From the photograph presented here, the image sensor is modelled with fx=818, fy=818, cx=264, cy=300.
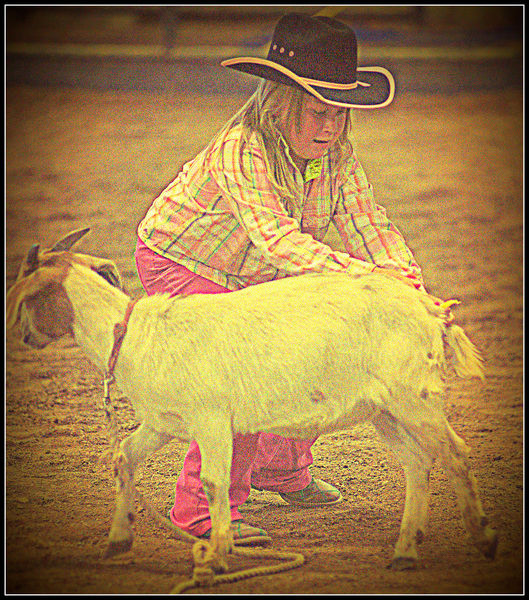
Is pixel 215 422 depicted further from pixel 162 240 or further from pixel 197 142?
pixel 197 142

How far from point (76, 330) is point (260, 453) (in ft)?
3.27

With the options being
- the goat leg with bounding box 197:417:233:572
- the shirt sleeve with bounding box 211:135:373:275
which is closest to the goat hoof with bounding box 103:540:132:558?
the goat leg with bounding box 197:417:233:572

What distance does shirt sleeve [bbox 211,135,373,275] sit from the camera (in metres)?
2.58

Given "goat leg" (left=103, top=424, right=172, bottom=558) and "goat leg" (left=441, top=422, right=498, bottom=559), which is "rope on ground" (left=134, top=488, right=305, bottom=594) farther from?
"goat leg" (left=441, top=422, right=498, bottom=559)

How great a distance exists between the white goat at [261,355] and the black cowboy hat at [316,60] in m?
0.61

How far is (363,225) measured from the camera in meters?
2.94

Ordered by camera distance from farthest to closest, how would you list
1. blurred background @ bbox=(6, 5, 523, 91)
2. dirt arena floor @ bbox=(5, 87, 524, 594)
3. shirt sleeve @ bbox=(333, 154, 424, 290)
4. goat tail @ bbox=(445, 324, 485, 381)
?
1. blurred background @ bbox=(6, 5, 523, 91)
2. shirt sleeve @ bbox=(333, 154, 424, 290)
3. dirt arena floor @ bbox=(5, 87, 524, 594)
4. goat tail @ bbox=(445, 324, 485, 381)

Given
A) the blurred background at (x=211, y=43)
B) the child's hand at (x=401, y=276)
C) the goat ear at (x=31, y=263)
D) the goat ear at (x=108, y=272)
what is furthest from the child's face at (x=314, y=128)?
the blurred background at (x=211, y=43)

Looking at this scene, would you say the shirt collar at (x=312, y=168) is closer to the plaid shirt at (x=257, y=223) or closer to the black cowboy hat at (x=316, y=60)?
the plaid shirt at (x=257, y=223)

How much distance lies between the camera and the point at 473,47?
1227 cm

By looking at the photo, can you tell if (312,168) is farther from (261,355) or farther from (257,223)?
(261,355)

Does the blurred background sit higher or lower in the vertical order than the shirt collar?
higher

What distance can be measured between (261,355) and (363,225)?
737 mm

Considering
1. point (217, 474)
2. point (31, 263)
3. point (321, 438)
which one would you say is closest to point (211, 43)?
point (321, 438)
